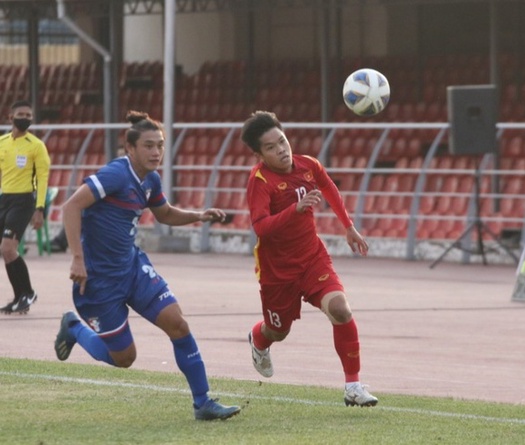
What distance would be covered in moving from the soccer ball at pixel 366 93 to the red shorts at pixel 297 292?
6.20 ft

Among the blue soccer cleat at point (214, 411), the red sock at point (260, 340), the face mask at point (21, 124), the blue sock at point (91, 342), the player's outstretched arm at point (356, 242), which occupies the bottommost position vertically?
the blue soccer cleat at point (214, 411)

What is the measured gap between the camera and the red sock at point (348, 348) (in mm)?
9703

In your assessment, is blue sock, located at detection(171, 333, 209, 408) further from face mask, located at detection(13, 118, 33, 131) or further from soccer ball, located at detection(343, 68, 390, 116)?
face mask, located at detection(13, 118, 33, 131)

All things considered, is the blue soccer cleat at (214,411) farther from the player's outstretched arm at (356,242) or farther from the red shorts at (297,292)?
the player's outstretched arm at (356,242)

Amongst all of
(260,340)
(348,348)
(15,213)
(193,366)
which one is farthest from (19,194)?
(193,366)

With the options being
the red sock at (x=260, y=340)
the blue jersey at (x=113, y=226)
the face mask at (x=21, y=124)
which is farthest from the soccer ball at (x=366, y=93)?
the face mask at (x=21, y=124)

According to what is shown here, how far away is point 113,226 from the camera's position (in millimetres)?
9312

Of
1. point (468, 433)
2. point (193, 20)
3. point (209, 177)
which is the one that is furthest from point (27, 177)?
point (193, 20)

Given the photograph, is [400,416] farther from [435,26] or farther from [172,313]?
[435,26]

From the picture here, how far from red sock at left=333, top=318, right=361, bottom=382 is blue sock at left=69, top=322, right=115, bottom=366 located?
4.41ft

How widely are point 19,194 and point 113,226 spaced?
23.6 feet

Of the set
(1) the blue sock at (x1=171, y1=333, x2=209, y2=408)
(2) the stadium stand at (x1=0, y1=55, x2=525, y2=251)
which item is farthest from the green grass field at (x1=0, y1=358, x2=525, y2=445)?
(2) the stadium stand at (x1=0, y1=55, x2=525, y2=251)

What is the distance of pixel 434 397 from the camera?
10367 millimetres

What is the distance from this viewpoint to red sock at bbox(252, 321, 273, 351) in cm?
1073
